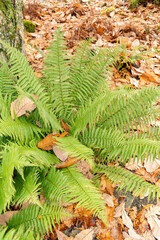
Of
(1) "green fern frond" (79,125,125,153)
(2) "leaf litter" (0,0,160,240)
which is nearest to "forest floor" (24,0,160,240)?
(2) "leaf litter" (0,0,160,240)

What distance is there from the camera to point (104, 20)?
4062 mm

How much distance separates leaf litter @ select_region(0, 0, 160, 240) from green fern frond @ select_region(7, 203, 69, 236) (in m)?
0.15

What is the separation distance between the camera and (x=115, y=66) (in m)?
3.01

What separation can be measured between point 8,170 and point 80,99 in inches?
42.8

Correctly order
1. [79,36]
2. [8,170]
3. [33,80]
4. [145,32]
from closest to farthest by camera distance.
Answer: [8,170], [33,80], [79,36], [145,32]

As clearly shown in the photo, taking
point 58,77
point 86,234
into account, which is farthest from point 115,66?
point 86,234

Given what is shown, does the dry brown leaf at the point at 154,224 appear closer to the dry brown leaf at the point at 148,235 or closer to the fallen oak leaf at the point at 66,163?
the dry brown leaf at the point at 148,235

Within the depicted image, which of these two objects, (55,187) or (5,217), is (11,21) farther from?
(5,217)

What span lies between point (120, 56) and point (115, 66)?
6.3 inches

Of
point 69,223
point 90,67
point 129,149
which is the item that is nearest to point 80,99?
point 90,67

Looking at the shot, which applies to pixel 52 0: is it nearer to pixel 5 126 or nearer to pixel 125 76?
pixel 125 76

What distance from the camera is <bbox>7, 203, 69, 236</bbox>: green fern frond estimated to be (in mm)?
1420

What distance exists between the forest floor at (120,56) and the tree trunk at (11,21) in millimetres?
250

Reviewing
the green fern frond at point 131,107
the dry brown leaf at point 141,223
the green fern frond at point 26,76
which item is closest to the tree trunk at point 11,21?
the green fern frond at point 26,76
